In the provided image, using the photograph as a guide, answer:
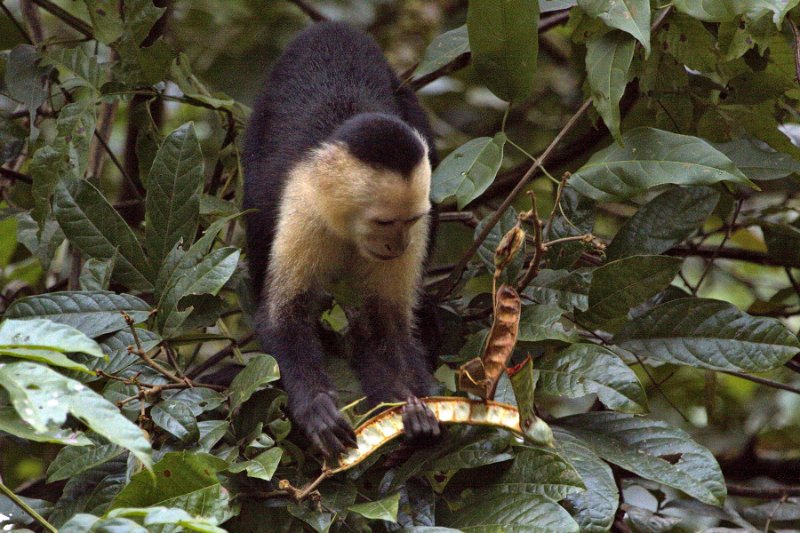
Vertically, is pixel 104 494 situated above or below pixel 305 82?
below

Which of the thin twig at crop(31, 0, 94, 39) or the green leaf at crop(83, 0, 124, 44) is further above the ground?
the green leaf at crop(83, 0, 124, 44)

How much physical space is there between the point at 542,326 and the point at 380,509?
1.98 feet

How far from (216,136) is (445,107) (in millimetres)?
1227

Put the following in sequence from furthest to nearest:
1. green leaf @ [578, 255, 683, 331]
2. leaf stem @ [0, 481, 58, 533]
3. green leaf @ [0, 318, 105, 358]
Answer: green leaf @ [578, 255, 683, 331]
leaf stem @ [0, 481, 58, 533]
green leaf @ [0, 318, 105, 358]

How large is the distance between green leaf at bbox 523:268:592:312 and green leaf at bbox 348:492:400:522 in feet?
2.22

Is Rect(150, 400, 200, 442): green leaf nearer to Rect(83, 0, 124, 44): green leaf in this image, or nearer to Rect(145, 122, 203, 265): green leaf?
Rect(145, 122, 203, 265): green leaf

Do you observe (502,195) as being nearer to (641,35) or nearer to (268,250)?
(268,250)

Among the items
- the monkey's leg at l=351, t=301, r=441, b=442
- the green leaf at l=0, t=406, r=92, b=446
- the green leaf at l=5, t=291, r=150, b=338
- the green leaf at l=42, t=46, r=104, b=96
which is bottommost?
the monkey's leg at l=351, t=301, r=441, b=442

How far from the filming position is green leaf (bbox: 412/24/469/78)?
257 centimetres

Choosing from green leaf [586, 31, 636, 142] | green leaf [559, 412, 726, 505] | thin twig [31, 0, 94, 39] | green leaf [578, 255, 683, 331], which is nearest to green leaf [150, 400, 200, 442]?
green leaf [559, 412, 726, 505]

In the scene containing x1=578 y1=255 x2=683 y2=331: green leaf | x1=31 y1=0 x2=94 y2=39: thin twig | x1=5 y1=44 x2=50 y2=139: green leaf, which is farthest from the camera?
x1=31 y1=0 x2=94 y2=39: thin twig

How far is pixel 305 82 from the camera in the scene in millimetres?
2852

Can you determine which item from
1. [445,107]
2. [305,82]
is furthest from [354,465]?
[445,107]

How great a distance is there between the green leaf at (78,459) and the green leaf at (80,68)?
1.12 metres
